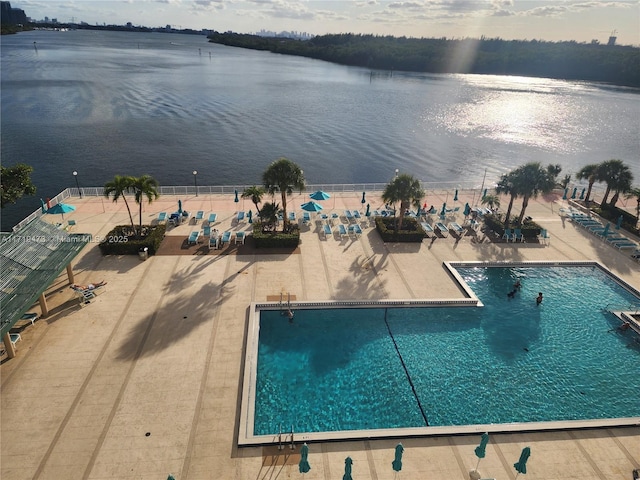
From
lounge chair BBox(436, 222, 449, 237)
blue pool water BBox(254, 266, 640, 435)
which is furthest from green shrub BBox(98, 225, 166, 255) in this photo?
lounge chair BBox(436, 222, 449, 237)

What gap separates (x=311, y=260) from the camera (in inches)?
1061

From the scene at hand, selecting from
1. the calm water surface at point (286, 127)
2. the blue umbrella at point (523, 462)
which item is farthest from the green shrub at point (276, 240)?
the calm water surface at point (286, 127)

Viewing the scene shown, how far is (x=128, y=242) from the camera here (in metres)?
26.4

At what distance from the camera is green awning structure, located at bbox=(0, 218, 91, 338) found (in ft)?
56.6

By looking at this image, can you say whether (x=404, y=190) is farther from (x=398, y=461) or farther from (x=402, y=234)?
(x=398, y=461)

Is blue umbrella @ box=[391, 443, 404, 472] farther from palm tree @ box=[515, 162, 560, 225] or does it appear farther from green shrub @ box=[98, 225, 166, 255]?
palm tree @ box=[515, 162, 560, 225]

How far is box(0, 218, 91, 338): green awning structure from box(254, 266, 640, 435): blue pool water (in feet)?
34.6

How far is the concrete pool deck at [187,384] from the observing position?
13.8 meters

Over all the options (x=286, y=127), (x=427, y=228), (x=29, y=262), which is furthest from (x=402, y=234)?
(x=286, y=127)

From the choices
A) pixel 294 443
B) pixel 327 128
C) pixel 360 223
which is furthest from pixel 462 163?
pixel 294 443

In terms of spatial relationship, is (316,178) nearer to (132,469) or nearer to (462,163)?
(462,163)

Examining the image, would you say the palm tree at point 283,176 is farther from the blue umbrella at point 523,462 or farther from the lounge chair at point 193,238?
the blue umbrella at point 523,462

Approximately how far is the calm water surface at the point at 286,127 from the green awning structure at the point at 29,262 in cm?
2367

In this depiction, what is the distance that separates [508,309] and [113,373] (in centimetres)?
2118
